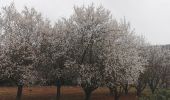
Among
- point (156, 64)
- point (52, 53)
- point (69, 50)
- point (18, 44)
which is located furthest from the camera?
point (156, 64)

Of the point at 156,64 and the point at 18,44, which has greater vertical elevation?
the point at 18,44

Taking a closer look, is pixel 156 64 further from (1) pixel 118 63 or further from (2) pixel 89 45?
(2) pixel 89 45

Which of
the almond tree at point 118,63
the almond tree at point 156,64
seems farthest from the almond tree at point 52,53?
the almond tree at point 156,64

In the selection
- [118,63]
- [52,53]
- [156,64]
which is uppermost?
[52,53]

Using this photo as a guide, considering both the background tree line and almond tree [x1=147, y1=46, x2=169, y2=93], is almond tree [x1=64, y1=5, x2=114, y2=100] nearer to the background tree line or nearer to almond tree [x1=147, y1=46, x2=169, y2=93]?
the background tree line

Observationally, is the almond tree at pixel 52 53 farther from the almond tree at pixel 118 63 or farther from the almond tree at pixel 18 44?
the almond tree at pixel 118 63

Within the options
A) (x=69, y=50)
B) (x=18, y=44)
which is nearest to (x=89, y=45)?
(x=69, y=50)

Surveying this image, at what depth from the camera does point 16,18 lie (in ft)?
148

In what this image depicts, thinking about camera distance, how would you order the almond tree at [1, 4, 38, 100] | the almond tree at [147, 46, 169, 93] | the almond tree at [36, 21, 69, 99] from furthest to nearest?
1. the almond tree at [147, 46, 169, 93]
2. the almond tree at [36, 21, 69, 99]
3. the almond tree at [1, 4, 38, 100]

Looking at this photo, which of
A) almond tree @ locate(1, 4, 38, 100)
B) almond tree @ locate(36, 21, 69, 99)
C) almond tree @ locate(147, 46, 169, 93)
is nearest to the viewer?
almond tree @ locate(1, 4, 38, 100)

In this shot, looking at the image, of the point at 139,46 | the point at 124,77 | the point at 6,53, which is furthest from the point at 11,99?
the point at 139,46

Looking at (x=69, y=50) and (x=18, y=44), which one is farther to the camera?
(x=69, y=50)

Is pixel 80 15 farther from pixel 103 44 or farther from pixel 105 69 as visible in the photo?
pixel 105 69

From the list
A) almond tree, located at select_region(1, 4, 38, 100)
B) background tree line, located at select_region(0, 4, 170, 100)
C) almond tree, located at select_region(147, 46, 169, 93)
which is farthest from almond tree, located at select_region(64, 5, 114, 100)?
almond tree, located at select_region(147, 46, 169, 93)
